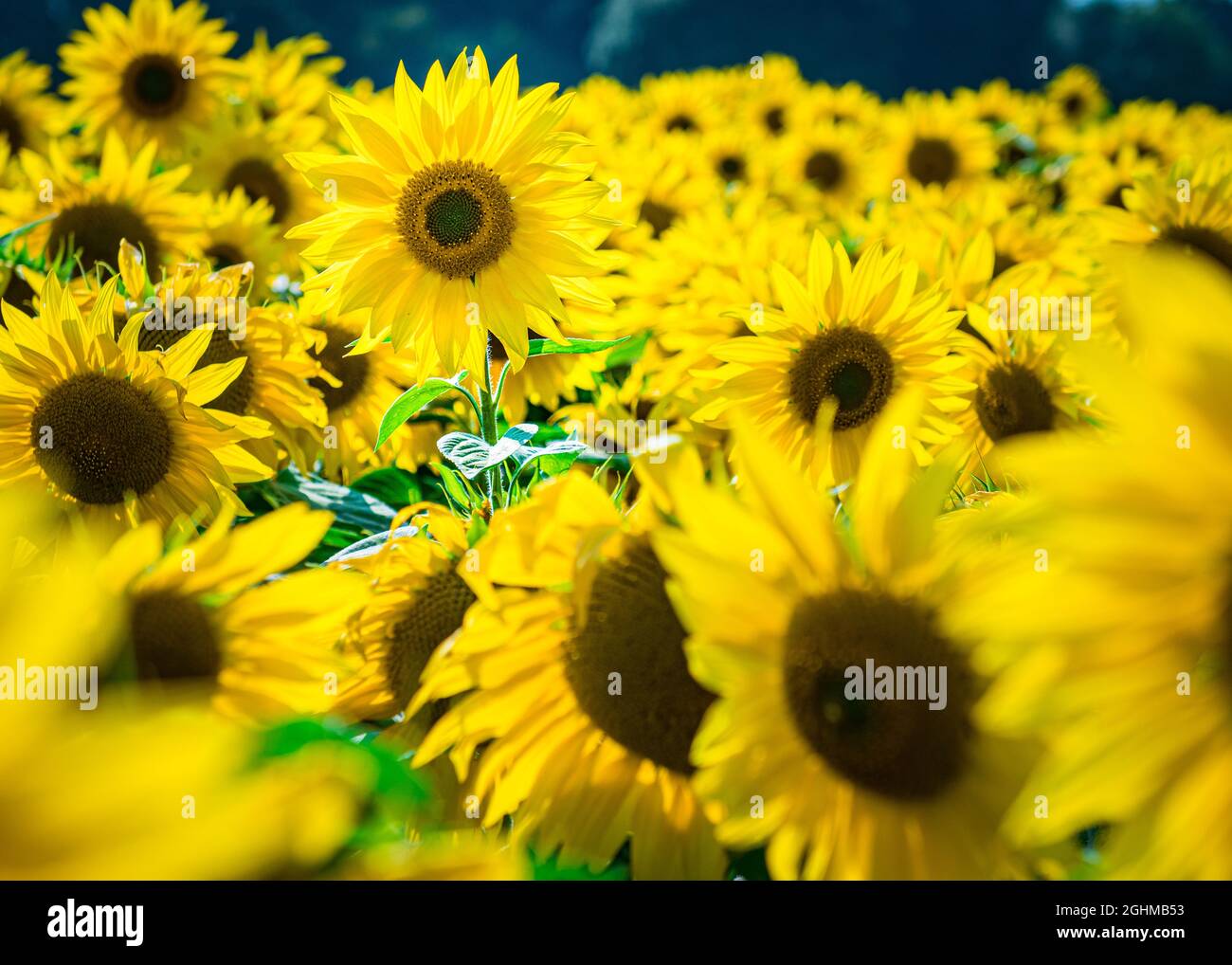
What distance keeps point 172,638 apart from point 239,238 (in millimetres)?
1217

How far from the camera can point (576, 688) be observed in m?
0.71

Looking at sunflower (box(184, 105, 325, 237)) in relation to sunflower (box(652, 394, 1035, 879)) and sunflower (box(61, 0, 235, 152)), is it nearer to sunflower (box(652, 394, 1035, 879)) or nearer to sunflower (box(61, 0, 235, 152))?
sunflower (box(61, 0, 235, 152))

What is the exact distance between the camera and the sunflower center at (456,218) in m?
1.04

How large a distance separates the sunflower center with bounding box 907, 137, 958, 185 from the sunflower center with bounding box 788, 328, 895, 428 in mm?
1851

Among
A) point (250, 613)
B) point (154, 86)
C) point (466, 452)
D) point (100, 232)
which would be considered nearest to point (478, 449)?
point (466, 452)

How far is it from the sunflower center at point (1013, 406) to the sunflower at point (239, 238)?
1.15 meters

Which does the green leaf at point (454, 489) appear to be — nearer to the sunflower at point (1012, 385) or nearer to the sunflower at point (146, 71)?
the sunflower at point (1012, 385)

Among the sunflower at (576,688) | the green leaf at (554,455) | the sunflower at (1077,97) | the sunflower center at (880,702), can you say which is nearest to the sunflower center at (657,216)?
the green leaf at (554,455)

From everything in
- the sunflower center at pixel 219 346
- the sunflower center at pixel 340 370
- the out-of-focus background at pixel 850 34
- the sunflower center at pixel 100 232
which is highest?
the out-of-focus background at pixel 850 34

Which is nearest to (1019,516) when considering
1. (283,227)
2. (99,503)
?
(99,503)

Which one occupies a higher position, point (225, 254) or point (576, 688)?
point (225, 254)

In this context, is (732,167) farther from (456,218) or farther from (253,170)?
(456,218)

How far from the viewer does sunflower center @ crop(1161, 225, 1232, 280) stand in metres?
1.57
